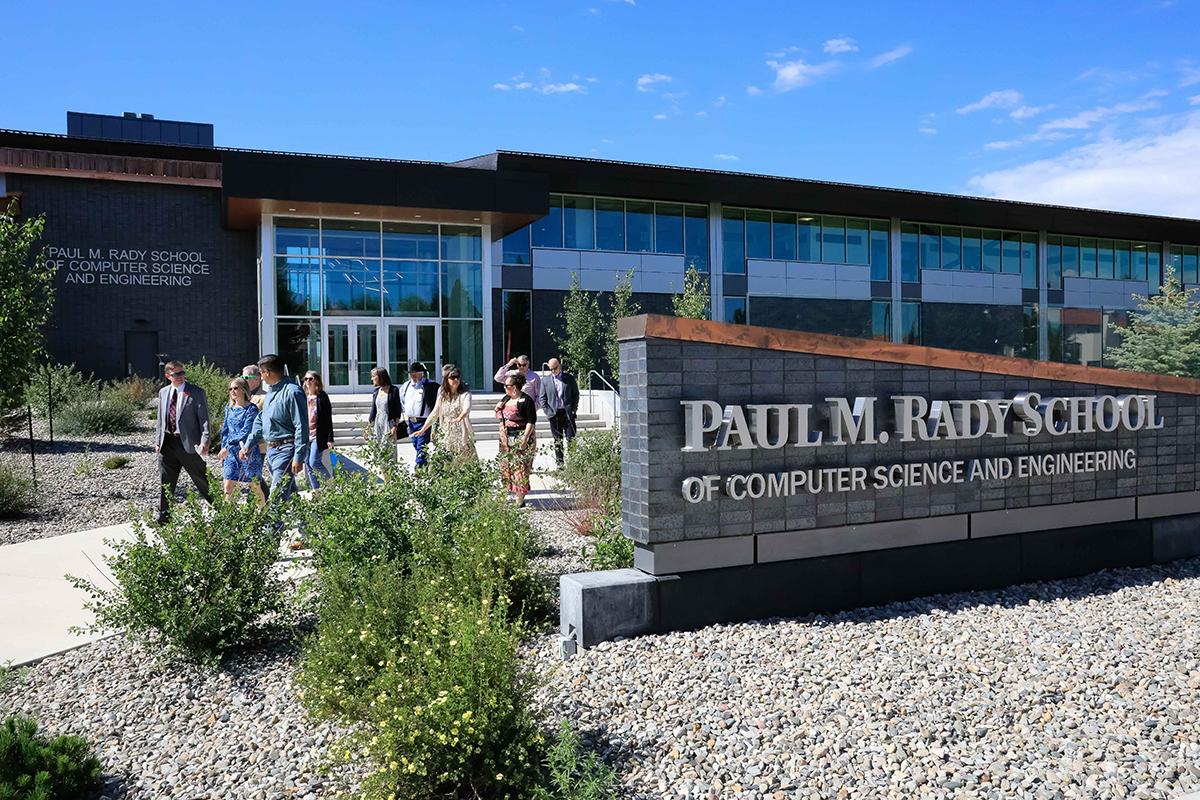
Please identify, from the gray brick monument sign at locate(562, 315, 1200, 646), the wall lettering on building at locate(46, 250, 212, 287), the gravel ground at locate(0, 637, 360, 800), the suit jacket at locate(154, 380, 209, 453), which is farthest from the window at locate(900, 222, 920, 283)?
the gravel ground at locate(0, 637, 360, 800)

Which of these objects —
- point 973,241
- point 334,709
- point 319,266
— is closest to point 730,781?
point 334,709

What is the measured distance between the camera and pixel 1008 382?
275 inches

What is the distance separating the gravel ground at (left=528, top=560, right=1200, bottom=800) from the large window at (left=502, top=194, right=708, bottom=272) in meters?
24.4

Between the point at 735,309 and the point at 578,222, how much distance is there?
6.82 meters

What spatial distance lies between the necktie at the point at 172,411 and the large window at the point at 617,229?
20.2 m

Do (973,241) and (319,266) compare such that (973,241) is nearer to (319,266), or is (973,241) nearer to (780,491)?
(319,266)

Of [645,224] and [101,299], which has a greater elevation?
[645,224]

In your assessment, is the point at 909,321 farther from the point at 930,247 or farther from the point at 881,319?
the point at 930,247

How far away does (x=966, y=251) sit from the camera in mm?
37750

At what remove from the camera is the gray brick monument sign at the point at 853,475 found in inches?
225

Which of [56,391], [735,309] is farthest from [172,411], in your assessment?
[735,309]

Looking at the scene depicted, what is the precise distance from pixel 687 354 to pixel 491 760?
9.34 feet

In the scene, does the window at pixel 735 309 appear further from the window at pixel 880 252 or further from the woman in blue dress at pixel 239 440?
the woman in blue dress at pixel 239 440

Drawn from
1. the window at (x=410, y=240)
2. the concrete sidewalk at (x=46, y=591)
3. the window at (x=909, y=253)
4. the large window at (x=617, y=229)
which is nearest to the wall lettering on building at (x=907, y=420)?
the concrete sidewalk at (x=46, y=591)
